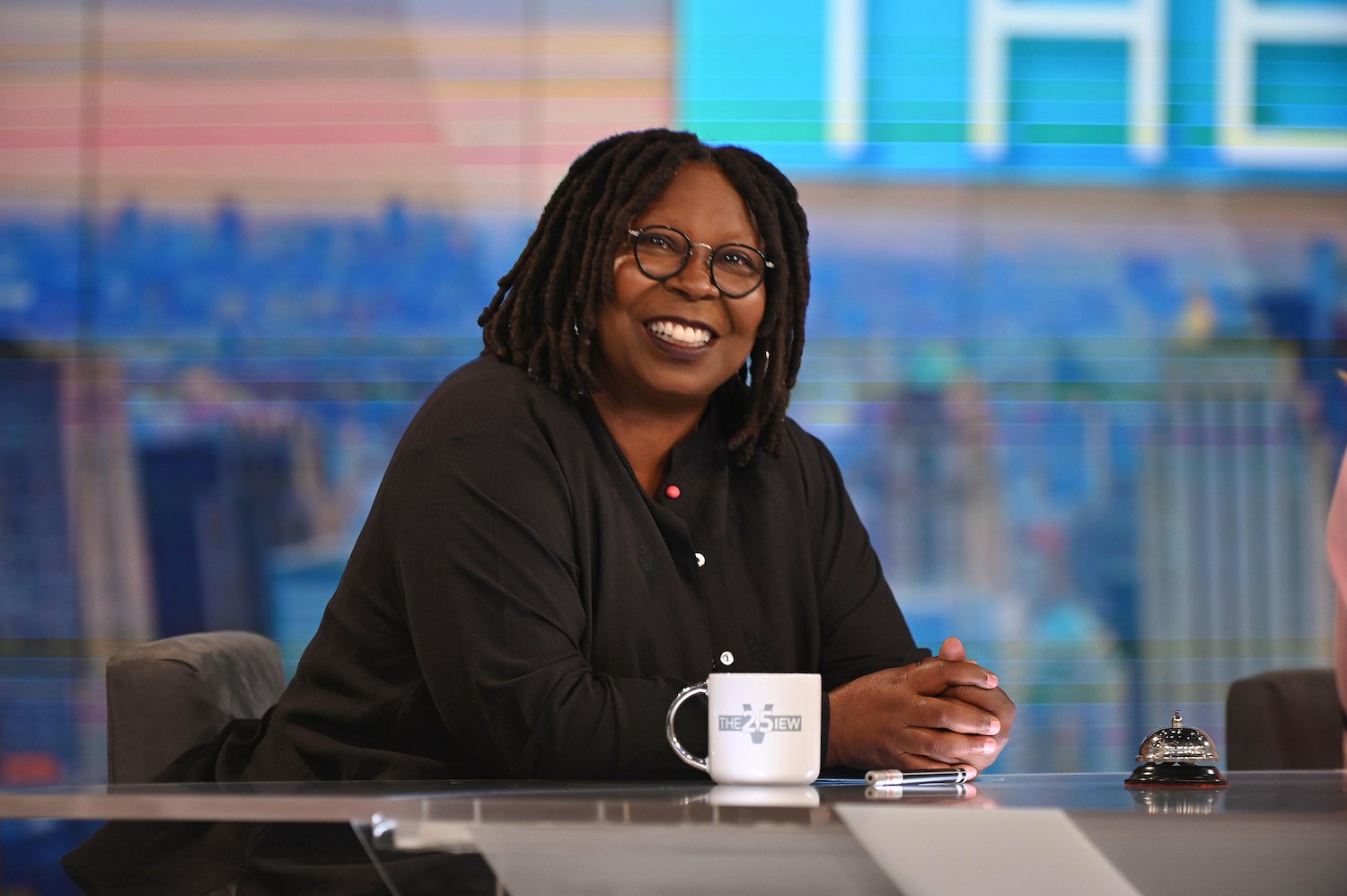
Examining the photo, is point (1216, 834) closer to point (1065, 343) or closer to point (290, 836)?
point (290, 836)

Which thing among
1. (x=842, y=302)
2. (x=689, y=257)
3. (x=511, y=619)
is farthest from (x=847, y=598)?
(x=842, y=302)

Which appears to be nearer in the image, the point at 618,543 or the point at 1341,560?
the point at 618,543

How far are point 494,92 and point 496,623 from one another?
227 centimetres

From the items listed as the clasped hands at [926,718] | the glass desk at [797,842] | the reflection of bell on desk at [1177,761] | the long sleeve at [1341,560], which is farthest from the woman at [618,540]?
the long sleeve at [1341,560]

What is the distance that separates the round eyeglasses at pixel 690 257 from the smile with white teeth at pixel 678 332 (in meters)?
0.06

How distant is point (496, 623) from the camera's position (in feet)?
4.74

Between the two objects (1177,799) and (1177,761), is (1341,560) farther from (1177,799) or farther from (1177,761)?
(1177,799)

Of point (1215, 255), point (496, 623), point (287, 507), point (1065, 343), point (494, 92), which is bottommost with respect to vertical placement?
point (496, 623)

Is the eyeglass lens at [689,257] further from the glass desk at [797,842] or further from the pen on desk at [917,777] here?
the glass desk at [797,842]

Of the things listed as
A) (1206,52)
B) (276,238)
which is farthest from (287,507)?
(1206,52)

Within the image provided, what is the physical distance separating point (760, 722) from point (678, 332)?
744mm

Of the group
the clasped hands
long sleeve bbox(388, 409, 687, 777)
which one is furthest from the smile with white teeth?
the clasped hands

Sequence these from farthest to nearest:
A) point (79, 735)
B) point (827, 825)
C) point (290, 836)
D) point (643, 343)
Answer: point (79, 735), point (643, 343), point (290, 836), point (827, 825)

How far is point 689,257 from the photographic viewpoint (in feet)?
5.92
